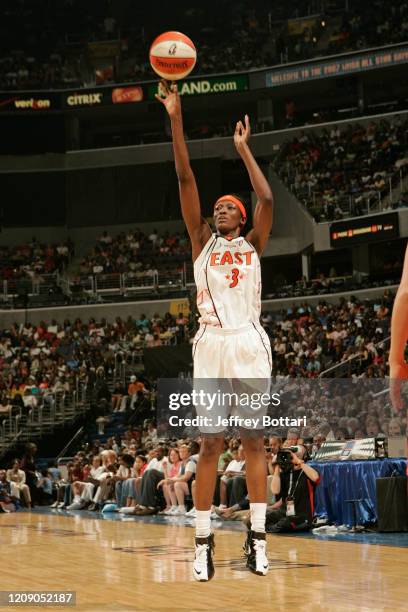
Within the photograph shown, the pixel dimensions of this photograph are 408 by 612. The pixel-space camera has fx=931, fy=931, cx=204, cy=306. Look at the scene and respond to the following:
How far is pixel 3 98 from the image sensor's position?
39.2m

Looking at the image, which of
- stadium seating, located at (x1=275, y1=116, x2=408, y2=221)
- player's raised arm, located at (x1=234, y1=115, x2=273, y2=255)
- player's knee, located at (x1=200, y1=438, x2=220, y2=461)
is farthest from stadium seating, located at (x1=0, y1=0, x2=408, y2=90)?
player's knee, located at (x1=200, y1=438, x2=220, y2=461)

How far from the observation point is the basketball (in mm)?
6496

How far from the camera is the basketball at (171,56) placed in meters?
6.50

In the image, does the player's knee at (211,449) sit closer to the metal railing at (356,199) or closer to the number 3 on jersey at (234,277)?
the number 3 on jersey at (234,277)

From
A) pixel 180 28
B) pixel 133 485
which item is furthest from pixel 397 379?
pixel 180 28

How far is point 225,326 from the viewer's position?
20.2 feet

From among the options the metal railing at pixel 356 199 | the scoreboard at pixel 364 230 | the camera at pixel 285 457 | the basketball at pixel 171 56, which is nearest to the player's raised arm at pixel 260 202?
the basketball at pixel 171 56

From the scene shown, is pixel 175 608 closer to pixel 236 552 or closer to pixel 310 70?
pixel 236 552

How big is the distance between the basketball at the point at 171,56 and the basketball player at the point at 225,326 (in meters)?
0.16

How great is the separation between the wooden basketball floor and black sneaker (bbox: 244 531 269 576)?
0.93 ft

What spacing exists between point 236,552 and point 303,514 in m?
2.74

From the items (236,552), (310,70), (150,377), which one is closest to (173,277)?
(150,377)

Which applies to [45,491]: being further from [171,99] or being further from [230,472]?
[171,99]

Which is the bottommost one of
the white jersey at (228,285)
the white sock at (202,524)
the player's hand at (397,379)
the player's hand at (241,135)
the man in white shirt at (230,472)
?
the man in white shirt at (230,472)
